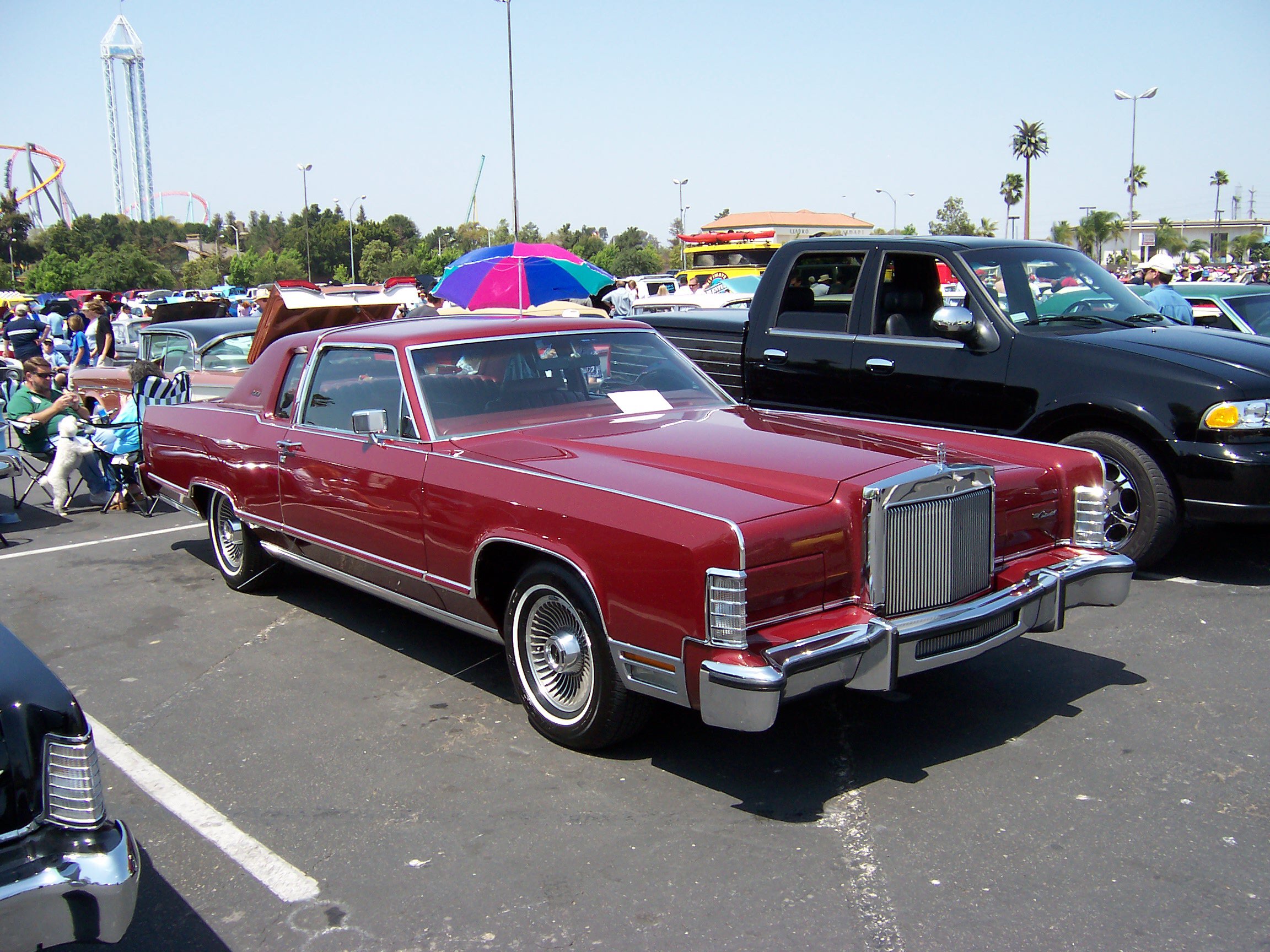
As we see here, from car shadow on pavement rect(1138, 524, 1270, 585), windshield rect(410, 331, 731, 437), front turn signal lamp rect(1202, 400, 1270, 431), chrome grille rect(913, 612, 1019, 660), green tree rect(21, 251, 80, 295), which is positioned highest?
green tree rect(21, 251, 80, 295)

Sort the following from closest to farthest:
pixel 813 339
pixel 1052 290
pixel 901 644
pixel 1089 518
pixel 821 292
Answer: pixel 901 644, pixel 1089 518, pixel 1052 290, pixel 813 339, pixel 821 292

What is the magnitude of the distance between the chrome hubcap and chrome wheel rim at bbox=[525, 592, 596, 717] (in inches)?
112

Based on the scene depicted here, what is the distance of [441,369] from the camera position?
4789mm

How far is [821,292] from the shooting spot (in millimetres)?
7121

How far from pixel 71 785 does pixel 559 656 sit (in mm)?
1870

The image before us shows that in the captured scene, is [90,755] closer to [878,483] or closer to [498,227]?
[878,483]

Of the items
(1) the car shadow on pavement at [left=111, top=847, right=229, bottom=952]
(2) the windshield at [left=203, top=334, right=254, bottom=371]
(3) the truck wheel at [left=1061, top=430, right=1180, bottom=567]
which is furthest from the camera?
(2) the windshield at [left=203, top=334, right=254, bottom=371]

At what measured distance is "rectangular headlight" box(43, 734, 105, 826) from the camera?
2369 millimetres

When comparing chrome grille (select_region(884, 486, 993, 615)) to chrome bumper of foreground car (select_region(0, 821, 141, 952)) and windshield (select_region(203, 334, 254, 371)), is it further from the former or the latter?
windshield (select_region(203, 334, 254, 371))

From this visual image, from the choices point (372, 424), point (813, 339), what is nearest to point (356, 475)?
point (372, 424)

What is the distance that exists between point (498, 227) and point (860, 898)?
3080 inches

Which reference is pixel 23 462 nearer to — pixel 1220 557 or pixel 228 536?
pixel 228 536

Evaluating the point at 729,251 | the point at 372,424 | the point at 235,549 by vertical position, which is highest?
the point at 729,251

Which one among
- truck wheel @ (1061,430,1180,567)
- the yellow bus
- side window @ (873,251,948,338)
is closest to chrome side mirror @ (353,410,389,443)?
side window @ (873,251,948,338)
